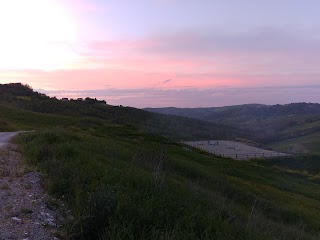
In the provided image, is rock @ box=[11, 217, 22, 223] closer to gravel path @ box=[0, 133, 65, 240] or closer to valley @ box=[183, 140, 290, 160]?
gravel path @ box=[0, 133, 65, 240]

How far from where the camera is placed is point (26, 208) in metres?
6.82

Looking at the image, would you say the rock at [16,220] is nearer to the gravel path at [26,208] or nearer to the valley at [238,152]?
the gravel path at [26,208]

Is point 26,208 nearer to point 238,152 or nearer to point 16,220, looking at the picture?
point 16,220

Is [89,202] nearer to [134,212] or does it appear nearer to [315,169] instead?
[134,212]

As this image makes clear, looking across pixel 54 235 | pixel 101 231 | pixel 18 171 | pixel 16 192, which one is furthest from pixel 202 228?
pixel 18 171

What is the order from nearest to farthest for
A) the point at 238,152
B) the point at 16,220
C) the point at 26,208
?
the point at 16,220 < the point at 26,208 < the point at 238,152

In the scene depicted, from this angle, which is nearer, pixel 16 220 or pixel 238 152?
pixel 16 220

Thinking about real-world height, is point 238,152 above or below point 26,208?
below

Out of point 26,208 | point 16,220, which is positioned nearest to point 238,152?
point 26,208

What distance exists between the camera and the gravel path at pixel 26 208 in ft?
18.9

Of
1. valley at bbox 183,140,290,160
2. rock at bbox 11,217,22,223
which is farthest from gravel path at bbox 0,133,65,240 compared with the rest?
valley at bbox 183,140,290,160

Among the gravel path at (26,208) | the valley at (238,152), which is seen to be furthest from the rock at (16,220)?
the valley at (238,152)

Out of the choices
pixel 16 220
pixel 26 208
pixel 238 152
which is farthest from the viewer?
pixel 238 152

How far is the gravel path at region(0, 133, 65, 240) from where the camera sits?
18.9ft
